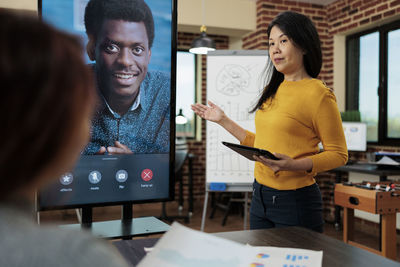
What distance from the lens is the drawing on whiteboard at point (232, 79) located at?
3.31 metres

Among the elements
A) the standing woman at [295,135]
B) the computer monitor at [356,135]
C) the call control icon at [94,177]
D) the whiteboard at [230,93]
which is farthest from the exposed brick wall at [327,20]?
the call control icon at [94,177]

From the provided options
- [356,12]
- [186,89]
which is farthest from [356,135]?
[186,89]

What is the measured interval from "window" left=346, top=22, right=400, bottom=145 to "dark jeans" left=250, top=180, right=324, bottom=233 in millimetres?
2901

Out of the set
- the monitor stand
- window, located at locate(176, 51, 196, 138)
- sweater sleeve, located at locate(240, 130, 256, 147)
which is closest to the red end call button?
the monitor stand

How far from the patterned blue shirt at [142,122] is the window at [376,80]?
11.4ft

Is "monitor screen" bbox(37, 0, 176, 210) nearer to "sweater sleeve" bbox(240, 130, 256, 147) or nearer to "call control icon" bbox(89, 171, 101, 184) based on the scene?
"call control icon" bbox(89, 171, 101, 184)

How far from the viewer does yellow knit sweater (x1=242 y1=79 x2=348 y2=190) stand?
1.48 meters

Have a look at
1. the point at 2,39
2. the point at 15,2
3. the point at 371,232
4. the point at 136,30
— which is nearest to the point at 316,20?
the point at 371,232

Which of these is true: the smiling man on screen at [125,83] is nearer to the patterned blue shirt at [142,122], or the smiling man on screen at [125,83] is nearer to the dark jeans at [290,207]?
the patterned blue shirt at [142,122]

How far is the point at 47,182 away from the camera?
1.01ft

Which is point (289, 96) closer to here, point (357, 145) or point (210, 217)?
point (357, 145)

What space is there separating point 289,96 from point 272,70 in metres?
0.29

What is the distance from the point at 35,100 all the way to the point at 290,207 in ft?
4.40

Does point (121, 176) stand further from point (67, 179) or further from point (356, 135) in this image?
point (356, 135)
